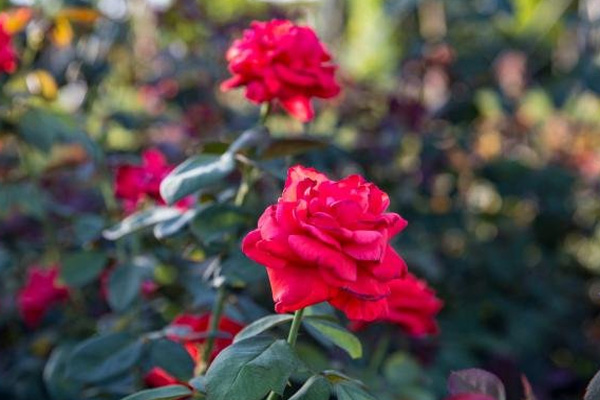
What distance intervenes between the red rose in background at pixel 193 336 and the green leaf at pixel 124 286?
0.09 m

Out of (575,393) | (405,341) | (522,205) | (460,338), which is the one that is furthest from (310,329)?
(522,205)

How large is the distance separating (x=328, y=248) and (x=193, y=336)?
0.40 metres

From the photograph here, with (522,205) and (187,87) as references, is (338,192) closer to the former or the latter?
(187,87)

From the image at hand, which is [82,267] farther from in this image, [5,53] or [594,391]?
[594,391]

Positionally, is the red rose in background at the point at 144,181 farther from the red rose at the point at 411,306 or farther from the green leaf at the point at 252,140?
the red rose at the point at 411,306

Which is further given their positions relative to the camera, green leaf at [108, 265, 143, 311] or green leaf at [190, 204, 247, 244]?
green leaf at [108, 265, 143, 311]

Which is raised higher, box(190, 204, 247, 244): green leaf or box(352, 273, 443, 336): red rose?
box(190, 204, 247, 244): green leaf

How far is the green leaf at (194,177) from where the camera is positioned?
117cm

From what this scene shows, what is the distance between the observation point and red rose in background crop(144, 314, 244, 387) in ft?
3.89

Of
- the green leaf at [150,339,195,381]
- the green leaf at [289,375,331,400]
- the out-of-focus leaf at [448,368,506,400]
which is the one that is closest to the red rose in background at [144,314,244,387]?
the green leaf at [150,339,195,381]

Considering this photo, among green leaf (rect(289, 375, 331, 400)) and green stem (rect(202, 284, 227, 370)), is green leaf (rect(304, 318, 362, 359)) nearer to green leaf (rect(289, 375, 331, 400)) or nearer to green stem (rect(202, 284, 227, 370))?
green leaf (rect(289, 375, 331, 400))

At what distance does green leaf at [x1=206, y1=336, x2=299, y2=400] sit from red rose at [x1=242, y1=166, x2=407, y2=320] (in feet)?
0.16

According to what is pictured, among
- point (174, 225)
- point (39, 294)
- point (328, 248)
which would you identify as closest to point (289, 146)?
point (174, 225)

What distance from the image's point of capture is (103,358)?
1.27m
